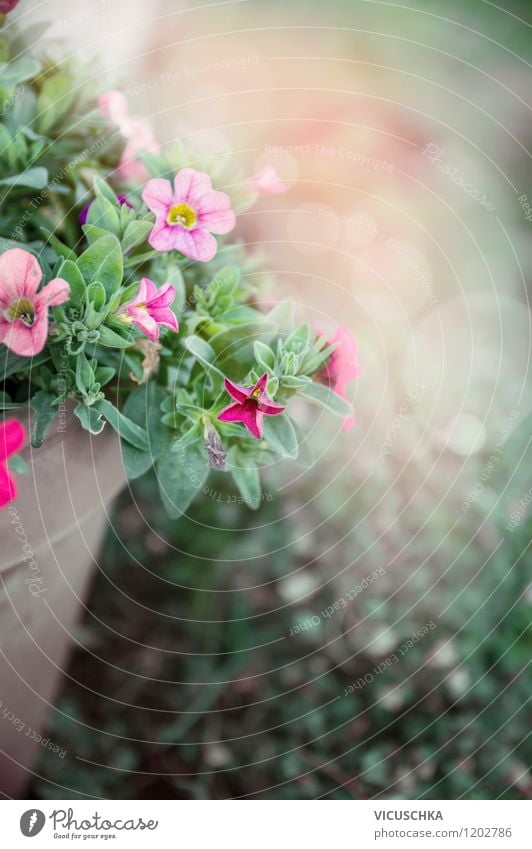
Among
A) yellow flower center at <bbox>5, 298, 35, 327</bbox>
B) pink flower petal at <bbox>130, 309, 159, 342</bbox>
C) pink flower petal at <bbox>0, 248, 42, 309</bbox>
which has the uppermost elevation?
Answer: pink flower petal at <bbox>130, 309, 159, 342</bbox>

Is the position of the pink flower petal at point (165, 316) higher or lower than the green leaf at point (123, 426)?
higher

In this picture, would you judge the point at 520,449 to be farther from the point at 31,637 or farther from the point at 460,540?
the point at 31,637

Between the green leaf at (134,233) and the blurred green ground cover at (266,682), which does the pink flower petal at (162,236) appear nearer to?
the green leaf at (134,233)

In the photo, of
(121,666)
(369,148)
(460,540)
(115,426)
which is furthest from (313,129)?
(121,666)

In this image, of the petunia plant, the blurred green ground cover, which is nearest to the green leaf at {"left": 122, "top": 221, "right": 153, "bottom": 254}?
the petunia plant

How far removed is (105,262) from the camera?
1.31 feet

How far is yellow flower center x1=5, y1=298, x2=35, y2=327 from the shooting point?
393 millimetres

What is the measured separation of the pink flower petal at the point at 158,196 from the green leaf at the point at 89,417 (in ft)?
0.39

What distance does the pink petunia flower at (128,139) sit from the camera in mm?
466

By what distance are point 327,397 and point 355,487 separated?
29 cm
